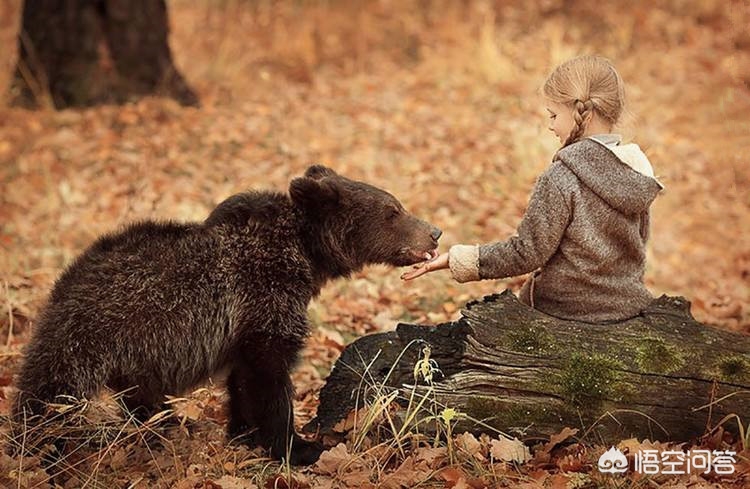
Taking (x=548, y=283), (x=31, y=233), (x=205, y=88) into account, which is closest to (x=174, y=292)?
(x=548, y=283)

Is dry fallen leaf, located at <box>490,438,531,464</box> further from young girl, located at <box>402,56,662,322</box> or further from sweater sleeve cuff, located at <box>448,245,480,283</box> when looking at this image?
sweater sleeve cuff, located at <box>448,245,480,283</box>

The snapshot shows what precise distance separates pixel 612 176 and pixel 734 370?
3.94ft

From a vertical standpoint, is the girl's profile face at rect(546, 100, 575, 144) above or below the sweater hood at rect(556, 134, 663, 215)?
above

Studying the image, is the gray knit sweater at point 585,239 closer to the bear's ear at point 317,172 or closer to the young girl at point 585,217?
the young girl at point 585,217

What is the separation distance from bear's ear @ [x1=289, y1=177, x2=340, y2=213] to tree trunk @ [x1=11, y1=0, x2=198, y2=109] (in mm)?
7676

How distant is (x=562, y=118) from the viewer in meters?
5.12

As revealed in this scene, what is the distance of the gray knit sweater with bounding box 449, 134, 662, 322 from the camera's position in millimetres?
4980

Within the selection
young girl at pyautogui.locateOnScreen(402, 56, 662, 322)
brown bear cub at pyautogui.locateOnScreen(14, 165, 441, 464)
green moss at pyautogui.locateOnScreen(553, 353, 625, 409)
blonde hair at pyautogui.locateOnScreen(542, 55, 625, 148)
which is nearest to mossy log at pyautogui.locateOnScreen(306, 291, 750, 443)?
green moss at pyautogui.locateOnScreen(553, 353, 625, 409)

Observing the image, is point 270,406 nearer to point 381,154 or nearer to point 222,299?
point 222,299

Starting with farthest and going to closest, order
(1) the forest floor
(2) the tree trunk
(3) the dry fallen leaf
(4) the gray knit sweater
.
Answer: (2) the tree trunk < (4) the gray knit sweater < (1) the forest floor < (3) the dry fallen leaf

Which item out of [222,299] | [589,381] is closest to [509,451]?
[589,381]

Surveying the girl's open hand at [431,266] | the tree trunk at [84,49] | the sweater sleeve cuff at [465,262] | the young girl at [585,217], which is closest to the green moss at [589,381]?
the young girl at [585,217]

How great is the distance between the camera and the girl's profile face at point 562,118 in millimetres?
5102

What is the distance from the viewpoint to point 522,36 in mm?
15898
